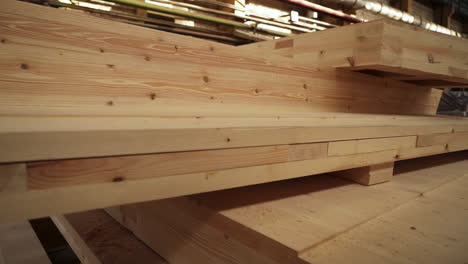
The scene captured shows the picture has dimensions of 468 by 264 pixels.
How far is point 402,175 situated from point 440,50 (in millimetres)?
746

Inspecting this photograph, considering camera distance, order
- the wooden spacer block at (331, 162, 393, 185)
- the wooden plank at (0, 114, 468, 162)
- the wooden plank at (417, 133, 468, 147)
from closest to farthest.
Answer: the wooden plank at (0, 114, 468, 162) → the wooden spacer block at (331, 162, 393, 185) → the wooden plank at (417, 133, 468, 147)

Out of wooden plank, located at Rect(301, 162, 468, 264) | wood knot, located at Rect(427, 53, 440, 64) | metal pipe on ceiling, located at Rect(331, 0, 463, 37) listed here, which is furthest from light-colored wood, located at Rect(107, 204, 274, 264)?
metal pipe on ceiling, located at Rect(331, 0, 463, 37)

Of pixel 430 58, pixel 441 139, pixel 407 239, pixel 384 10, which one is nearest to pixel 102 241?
pixel 407 239

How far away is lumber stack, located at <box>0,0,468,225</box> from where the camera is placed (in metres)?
0.49

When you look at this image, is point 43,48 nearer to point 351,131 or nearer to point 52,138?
point 52,138

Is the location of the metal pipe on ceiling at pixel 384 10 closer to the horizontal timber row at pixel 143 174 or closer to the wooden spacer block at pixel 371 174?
the wooden spacer block at pixel 371 174

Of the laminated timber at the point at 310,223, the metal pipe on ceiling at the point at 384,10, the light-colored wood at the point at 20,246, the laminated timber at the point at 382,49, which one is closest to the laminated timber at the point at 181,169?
the laminated timber at the point at 310,223

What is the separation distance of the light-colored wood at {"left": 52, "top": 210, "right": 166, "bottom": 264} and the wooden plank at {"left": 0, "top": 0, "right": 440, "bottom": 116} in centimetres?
50

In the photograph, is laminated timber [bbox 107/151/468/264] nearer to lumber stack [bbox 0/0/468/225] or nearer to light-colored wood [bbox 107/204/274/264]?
light-colored wood [bbox 107/204/274/264]

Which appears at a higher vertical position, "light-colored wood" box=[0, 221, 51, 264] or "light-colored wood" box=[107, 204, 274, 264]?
"light-colored wood" box=[107, 204, 274, 264]

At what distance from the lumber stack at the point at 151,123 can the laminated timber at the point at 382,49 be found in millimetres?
138

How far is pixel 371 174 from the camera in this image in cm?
113

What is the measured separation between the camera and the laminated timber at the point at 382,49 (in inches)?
53.4

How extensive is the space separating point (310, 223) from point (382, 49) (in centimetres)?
96
